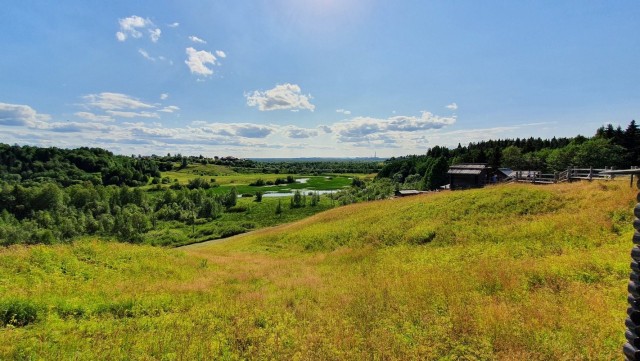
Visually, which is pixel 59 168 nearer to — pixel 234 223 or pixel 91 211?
pixel 91 211

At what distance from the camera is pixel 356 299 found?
1165 centimetres

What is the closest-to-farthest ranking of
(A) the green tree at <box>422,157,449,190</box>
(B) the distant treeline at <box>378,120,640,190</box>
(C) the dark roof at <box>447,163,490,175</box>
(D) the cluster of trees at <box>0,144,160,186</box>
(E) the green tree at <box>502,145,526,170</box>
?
(C) the dark roof at <box>447,163,490,175</box> < (B) the distant treeline at <box>378,120,640,190</box> < (A) the green tree at <box>422,157,449,190</box> < (E) the green tree at <box>502,145,526,170</box> < (D) the cluster of trees at <box>0,144,160,186</box>

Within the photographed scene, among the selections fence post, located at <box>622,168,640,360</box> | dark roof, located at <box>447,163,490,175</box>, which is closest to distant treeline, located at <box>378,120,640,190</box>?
dark roof, located at <box>447,163,490,175</box>

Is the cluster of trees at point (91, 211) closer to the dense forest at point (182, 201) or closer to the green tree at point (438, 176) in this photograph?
the dense forest at point (182, 201)

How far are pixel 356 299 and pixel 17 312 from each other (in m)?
10.3

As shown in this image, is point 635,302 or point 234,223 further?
point 234,223

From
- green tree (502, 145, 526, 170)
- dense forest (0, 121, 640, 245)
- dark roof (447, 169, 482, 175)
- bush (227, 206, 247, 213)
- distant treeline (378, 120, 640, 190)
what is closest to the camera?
dark roof (447, 169, 482, 175)

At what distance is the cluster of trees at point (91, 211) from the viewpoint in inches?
3538

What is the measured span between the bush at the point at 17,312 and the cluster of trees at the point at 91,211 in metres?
87.6

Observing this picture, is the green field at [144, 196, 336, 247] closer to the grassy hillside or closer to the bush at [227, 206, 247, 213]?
the bush at [227, 206, 247, 213]

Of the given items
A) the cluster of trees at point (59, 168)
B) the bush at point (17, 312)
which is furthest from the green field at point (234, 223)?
the cluster of trees at point (59, 168)

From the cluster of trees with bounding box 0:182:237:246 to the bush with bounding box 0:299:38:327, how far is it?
87626 millimetres

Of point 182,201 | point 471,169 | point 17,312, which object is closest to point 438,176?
point 471,169

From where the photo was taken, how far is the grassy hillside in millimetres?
7652
